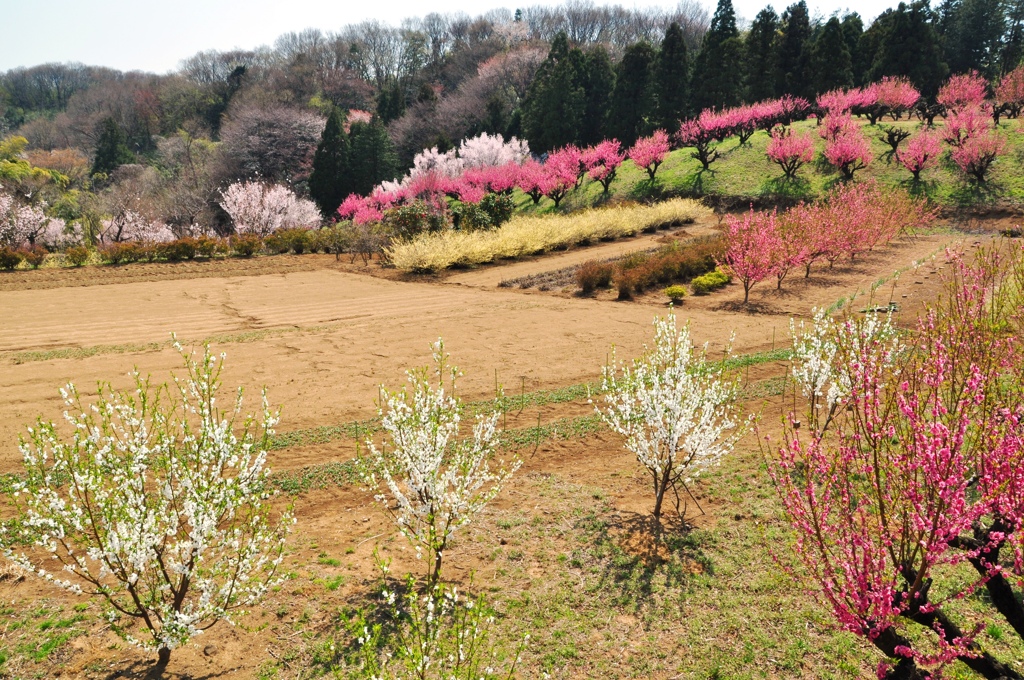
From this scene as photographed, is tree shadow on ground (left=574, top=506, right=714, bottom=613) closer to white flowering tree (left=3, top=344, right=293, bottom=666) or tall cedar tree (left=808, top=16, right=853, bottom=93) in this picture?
white flowering tree (left=3, top=344, right=293, bottom=666)

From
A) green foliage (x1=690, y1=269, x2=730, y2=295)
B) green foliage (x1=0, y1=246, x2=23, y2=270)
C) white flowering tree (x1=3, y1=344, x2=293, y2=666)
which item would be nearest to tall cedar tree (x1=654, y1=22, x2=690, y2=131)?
green foliage (x1=690, y1=269, x2=730, y2=295)

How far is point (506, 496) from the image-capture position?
21.7 ft

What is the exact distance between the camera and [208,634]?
451 centimetres

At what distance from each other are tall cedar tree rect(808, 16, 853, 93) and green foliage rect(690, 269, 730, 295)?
29242 millimetres

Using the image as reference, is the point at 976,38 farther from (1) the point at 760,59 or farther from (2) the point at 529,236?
(2) the point at 529,236

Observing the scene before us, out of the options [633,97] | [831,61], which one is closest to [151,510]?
[831,61]

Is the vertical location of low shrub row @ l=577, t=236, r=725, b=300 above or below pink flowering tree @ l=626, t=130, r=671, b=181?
below

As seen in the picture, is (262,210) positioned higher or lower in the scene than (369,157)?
lower

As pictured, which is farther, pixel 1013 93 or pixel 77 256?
pixel 1013 93

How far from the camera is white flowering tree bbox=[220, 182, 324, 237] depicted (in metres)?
32.1

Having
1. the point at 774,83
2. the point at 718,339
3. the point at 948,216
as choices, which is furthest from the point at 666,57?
the point at 718,339

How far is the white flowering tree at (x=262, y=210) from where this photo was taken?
32.1 m

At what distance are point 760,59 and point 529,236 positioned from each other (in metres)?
28.2

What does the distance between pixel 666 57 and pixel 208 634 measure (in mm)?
44832
